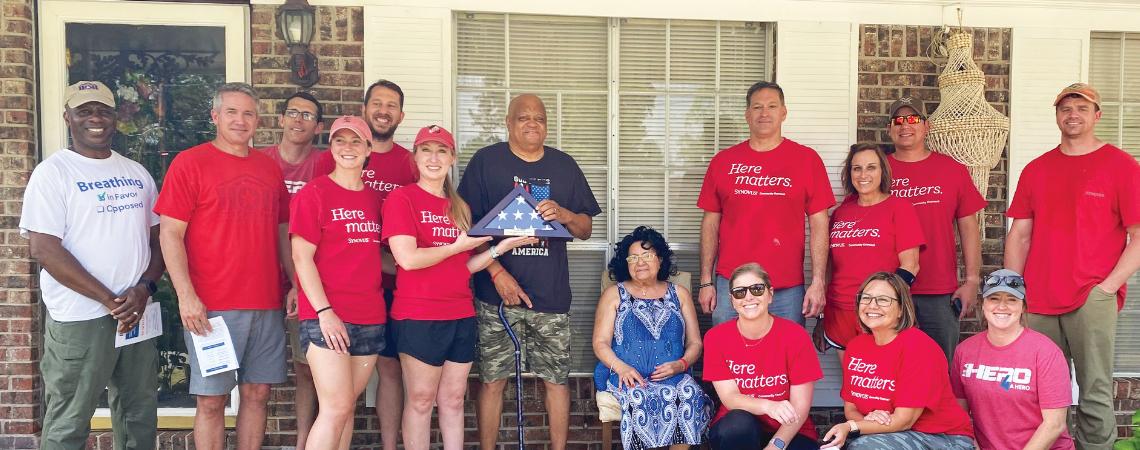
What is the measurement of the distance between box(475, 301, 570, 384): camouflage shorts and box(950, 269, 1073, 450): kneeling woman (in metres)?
1.62

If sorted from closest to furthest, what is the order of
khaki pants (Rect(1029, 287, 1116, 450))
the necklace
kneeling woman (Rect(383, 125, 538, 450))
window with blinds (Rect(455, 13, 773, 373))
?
kneeling woman (Rect(383, 125, 538, 450)) → the necklace → khaki pants (Rect(1029, 287, 1116, 450)) → window with blinds (Rect(455, 13, 773, 373))

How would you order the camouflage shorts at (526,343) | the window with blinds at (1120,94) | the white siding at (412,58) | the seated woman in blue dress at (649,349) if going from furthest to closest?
1. the window with blinds at (1120,94)
2. the white siding at (412,58)
3. the camouflage shorts at (526,343)
4. the seated woman in blue dress at (649,349)

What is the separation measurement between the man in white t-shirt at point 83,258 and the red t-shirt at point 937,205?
3.24 m

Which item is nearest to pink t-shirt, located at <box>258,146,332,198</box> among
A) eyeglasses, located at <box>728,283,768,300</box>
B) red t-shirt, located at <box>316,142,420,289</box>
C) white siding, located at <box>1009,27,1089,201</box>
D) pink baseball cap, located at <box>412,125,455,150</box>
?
red t-shirt, located at <box>316,142,420,289</box>

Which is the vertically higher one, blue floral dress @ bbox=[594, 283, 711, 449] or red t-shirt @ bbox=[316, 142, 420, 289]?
red t-shirt @ bbox=[316, 142, 420, 289]

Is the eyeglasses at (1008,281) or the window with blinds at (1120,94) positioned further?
the window with blinds at (1120,94)

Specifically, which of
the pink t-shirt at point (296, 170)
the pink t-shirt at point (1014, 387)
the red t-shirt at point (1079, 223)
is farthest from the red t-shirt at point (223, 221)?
the red t-shirt at point (1079, 223)

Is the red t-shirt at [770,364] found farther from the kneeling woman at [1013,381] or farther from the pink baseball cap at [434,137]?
the pink baseball cap at [434,137]

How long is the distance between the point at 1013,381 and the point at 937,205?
981mm

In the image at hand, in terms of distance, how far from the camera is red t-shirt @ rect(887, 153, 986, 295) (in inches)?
146

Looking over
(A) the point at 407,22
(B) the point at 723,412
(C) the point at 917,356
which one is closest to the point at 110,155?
(A) the point at 407,22

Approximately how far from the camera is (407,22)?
4.00m

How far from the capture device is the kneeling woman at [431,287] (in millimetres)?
3137

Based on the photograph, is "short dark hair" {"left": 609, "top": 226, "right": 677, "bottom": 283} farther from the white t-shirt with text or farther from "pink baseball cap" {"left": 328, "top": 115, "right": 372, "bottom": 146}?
the white t-shirt with text
